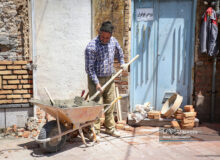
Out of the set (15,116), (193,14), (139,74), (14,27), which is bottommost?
(15,116)

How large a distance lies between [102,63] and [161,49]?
2114mm

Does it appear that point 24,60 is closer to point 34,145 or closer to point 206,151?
point 34,145

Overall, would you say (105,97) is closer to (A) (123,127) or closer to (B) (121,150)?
(A) (123,127)

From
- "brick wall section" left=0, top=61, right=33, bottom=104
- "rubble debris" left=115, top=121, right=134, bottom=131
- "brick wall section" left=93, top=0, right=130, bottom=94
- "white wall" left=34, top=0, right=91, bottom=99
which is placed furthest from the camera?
"white wall" left=34, top=0, right=91, bottom=99

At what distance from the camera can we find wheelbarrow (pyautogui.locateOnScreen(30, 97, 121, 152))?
392 cm

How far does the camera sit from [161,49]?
6145mm

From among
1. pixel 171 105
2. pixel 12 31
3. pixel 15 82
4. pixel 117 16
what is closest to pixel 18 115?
pixel 15 82

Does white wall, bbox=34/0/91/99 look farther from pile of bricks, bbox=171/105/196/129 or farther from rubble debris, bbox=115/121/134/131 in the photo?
pile of bricks, bbox=171/105/196/129

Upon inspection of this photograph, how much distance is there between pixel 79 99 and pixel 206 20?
3.66 meters

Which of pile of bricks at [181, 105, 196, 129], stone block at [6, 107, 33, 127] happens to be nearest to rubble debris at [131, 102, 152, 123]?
pile of bricks at [181, 105, 196, 129]

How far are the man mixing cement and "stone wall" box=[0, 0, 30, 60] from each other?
6.21 feet

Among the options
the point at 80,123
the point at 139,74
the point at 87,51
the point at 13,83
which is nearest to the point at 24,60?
the point at 13,83

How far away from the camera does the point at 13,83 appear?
207 inches

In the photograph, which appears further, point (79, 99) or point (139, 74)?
point (139, 74)
